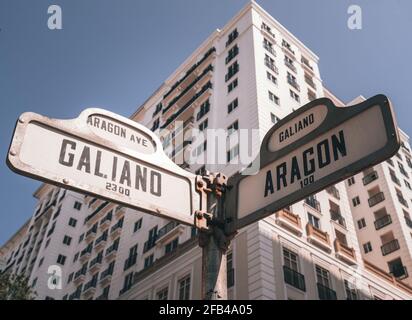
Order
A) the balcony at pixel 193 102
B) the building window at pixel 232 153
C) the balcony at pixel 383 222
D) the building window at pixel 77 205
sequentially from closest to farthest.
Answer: the building window at pixel 232 153
the balcony at pixel 383 222
the balcony at pixel 193 102
the building window at pixel 77 205

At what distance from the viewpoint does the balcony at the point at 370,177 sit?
1464 inches

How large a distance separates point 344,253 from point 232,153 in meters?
8.11

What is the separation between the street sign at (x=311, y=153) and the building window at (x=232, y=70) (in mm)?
28887

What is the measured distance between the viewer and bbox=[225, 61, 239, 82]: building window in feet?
105

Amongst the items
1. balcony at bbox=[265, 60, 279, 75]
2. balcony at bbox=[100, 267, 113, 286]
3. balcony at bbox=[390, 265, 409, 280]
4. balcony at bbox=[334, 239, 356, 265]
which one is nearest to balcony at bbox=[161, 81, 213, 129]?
balcony at bbox=[265, 60, 279, 75]

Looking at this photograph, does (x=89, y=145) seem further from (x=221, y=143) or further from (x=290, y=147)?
(x=221, y=143)

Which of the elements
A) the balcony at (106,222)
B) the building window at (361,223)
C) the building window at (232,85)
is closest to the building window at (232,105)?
the building window at (232,85)

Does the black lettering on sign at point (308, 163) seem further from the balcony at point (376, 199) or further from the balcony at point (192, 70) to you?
the balcony at point (376, 199)

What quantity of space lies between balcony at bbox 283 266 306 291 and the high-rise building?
6cm

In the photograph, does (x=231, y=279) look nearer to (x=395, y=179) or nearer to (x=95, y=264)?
(x=95, y=264)

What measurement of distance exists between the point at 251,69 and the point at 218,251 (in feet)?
91.2

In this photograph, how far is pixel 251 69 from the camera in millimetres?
29922

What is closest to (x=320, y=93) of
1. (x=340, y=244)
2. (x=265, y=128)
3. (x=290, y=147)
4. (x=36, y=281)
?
(x=265, y=128)

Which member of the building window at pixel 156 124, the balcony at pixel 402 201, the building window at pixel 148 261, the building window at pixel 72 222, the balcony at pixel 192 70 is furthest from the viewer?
the building window at pixel 72 222
